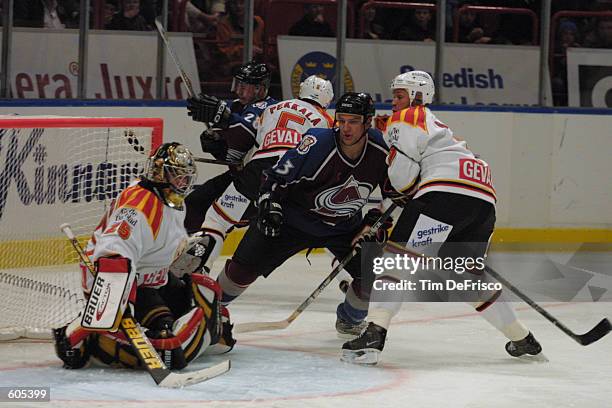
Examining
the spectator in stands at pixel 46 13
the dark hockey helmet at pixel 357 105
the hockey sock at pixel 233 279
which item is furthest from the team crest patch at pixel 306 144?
the spectator in stands at pixel 46 13

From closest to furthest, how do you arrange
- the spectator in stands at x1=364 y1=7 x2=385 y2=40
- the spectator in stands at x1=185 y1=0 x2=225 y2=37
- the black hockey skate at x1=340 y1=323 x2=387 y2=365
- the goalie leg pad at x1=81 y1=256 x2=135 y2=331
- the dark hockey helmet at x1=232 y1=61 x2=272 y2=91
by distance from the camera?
1. the goalie leg pad at x1=81 y1=256 x2=135 y2=331
2. the black hockey skate at x1=340 y1=323 x2=387 y2=365
3. the dark hockey helmet at x1=232 y1=61 x2=272 y2=91
4. the spectator in stands at x1=185 y1=0 x2=225 y2=37
5. the spectator in stands at x1=364 y1=7 x2=385 y2=40

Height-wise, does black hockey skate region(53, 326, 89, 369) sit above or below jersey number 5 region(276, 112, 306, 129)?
below

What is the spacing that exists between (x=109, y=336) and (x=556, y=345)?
1.90m

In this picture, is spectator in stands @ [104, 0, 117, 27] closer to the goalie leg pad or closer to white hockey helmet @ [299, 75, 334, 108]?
white hockey helmet @ [299, 75, 334, 108]

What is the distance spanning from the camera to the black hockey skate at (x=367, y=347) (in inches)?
192

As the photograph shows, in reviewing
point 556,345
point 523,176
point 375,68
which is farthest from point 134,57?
point 556,345

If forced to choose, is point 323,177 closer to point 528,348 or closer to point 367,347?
point 367,347

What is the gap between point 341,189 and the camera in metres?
5.15

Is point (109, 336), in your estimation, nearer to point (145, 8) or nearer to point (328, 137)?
point (328, 137)

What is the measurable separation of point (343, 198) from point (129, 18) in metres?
2.96

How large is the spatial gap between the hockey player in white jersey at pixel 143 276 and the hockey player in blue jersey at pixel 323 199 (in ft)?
1.85

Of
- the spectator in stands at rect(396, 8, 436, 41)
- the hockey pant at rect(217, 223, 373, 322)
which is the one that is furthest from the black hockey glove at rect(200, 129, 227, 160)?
the spectator in stands at rect(396, 8, 436, 41)

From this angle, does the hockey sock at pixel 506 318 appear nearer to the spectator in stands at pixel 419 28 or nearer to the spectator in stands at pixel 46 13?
the spectator in stands at pixel 46 13

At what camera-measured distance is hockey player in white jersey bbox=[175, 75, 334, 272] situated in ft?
19.6
